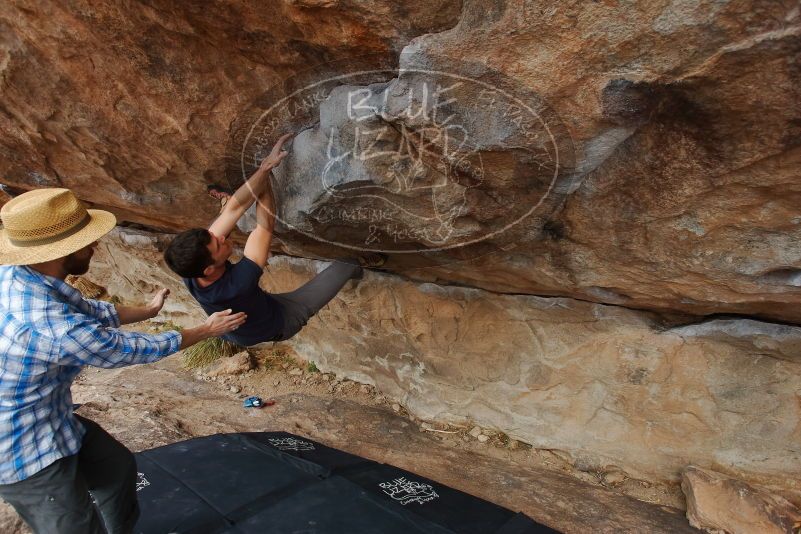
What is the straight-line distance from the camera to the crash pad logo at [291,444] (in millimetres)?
3086

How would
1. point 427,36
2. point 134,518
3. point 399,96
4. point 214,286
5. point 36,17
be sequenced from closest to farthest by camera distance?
point 427,36 → point 399,96 → point 36,17 → point 134,518 → point 214,286

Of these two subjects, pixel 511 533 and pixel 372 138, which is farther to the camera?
pixel 511 533

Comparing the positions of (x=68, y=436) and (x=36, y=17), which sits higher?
(x=36, y=17)

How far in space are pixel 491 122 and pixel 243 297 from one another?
130 centimetres

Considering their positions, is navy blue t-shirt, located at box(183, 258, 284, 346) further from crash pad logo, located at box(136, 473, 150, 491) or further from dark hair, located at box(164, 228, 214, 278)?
crash pad logo, located at box(136, 473, 150, 491)

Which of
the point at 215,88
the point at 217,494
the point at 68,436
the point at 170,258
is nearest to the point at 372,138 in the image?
the point at 215,88

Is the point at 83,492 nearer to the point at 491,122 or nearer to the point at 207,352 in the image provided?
the point at 491,122

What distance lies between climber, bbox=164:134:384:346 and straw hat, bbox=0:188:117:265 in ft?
1.10

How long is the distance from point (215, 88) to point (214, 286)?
32.4 inches

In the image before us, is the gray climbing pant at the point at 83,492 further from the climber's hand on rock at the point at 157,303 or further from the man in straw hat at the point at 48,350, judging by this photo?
the climber's hand on rock at the point at 157,303

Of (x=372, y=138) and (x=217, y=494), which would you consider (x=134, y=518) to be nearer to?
(x=217, y=494)

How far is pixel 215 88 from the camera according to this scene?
6.82 ft

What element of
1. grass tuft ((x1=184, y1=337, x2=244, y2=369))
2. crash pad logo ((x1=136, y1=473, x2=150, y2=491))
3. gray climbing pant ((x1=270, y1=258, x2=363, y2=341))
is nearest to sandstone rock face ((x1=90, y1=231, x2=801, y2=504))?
gray climbing pant ((x1=270, y1=258, x2=363, y2=341))

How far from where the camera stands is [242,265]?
223 centimetres
